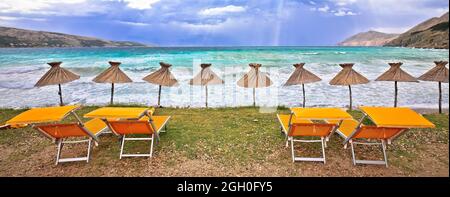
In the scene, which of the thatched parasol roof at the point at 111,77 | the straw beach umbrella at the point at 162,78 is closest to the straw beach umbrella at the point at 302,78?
the straw beach umbrella at the point at 162,78

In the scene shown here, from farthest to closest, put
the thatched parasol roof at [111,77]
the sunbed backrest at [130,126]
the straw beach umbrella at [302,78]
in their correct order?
the thatched parasol roof at [111,77]
the straw beach umbrella at [302,78]
the sunbed backrest at [130,126]

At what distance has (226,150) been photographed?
4.96 metres

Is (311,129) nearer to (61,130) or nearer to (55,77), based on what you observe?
(61,130)

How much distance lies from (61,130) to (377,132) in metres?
4.85

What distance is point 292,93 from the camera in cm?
1376

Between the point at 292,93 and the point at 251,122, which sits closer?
the point at 251,122

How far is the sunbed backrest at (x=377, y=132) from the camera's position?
3.99 meters

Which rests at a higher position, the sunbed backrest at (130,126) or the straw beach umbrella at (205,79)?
the straw beach umbrella at (205,79)

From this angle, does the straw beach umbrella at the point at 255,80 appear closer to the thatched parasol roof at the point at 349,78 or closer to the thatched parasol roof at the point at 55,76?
the thatched parasol roof at the point at 349,78

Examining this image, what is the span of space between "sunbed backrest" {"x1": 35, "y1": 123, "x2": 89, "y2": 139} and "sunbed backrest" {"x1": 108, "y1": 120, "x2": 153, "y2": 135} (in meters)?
0.46

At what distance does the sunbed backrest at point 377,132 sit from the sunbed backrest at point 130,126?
335cm
